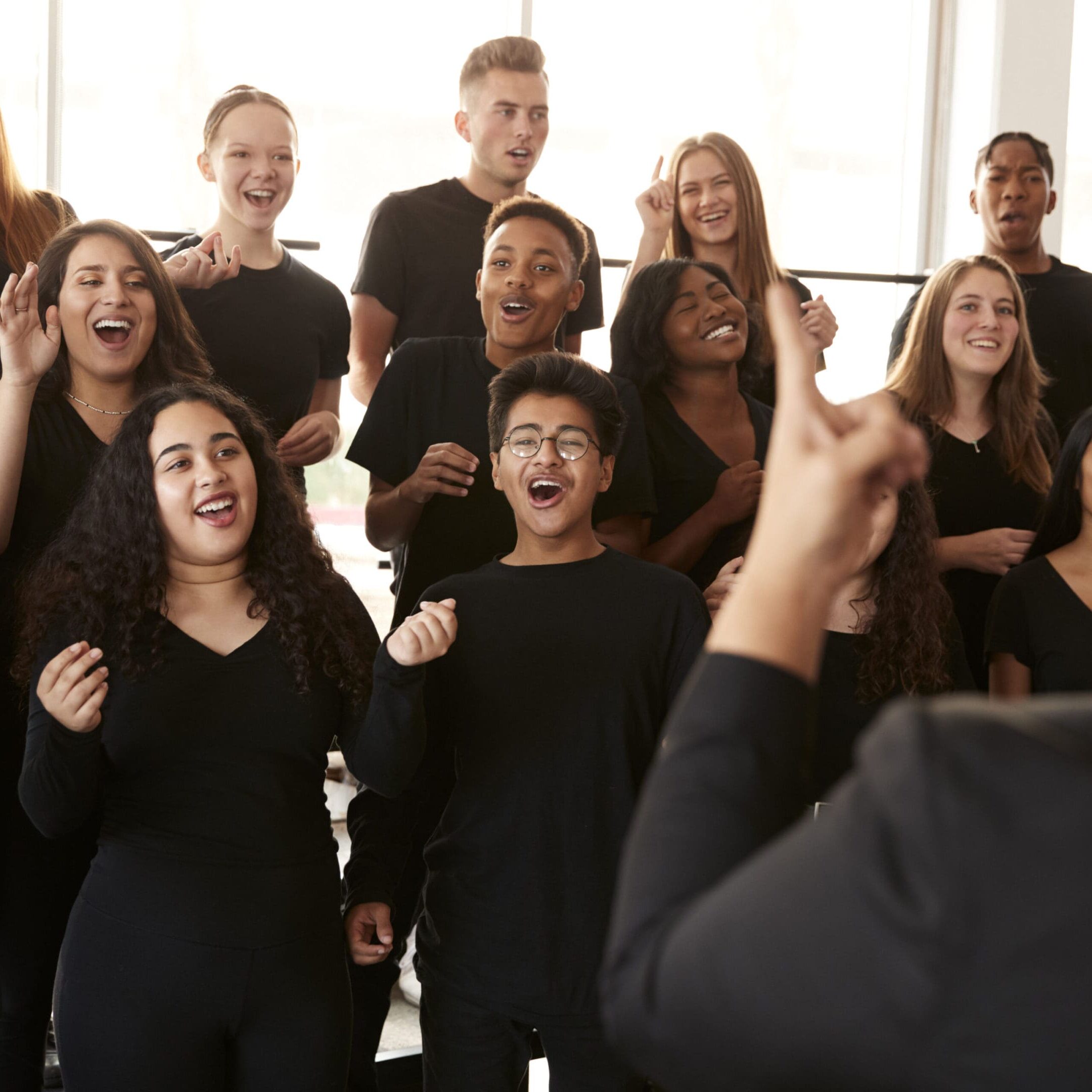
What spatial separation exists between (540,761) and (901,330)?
5.73 ft

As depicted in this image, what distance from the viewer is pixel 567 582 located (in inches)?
75.0

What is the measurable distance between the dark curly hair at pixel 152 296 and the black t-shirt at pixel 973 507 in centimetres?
149

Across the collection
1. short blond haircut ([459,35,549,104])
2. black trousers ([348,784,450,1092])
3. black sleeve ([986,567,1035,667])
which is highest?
short blond haircut ([459,35,549,104])

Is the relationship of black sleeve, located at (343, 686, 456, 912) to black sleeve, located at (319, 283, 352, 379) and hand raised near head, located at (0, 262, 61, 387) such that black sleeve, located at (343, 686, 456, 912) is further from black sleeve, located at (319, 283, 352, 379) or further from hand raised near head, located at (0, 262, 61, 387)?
black sleeve, located at (319, 283, 352, 379)

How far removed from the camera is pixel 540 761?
1.81 meters

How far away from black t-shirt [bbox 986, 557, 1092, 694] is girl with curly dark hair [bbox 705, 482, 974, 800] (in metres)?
0.20

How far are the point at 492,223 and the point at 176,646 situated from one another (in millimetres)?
1364

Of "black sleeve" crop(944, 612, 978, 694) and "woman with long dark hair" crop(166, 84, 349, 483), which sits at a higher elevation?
"woman with long dark hair" crop(166, 84, 349, 483)

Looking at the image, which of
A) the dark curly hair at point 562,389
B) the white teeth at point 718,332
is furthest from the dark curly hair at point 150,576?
the white teeth at point 718,332

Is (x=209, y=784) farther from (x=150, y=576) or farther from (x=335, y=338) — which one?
(x=335, y=338)

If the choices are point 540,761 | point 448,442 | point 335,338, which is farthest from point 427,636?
point 335,338

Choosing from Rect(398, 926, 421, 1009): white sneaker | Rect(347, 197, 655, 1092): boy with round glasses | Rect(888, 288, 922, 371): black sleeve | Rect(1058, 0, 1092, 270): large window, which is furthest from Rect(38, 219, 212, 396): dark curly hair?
Rect(1058, 0, 1092, 270): large window

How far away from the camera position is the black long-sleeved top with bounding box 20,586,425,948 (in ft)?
5.41

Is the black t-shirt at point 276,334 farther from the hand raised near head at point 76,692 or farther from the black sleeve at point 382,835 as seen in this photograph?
the hand raised near head at point 76,692
